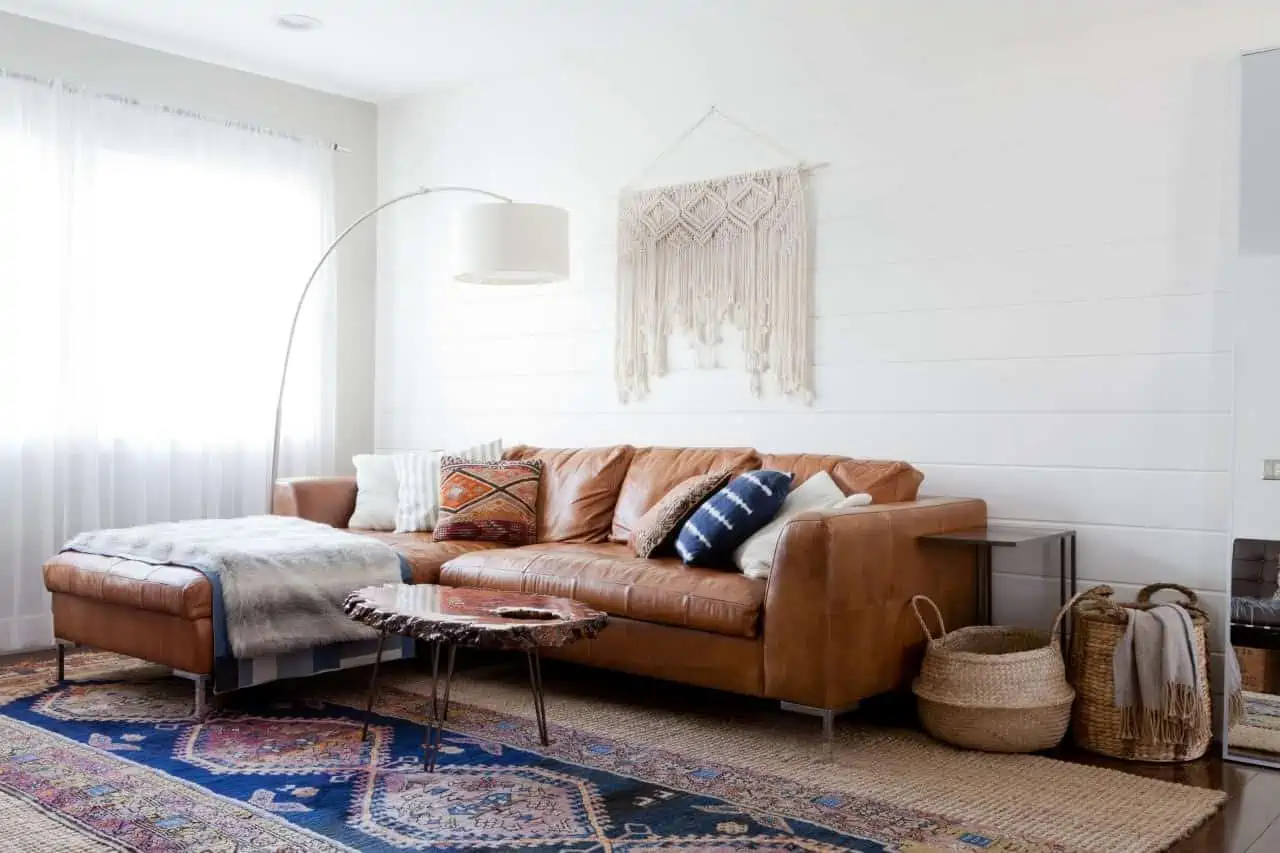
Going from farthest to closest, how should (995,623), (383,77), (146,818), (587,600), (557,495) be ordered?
(383,77)
(557,495)
(995,623)
(587,600)
(146,818)

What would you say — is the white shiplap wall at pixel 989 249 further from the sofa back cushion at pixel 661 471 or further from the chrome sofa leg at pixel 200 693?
the chrome sofa leg at pixel 200 693

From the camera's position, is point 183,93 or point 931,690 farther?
point 183,93

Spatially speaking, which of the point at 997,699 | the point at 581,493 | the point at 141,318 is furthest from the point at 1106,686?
the point at 141,318

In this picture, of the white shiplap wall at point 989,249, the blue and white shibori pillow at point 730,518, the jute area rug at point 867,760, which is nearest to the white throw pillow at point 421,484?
the white shiplap wall at point 989,249

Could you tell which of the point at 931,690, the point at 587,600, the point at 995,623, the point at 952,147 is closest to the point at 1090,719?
the point at 931,690

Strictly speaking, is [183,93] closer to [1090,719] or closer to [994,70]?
[994,70]

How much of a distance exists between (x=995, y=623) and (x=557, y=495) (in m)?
1.70

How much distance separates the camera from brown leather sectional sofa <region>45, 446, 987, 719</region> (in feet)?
10.6

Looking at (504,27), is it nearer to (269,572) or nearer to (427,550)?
(427,550)

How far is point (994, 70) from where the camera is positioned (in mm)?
4047

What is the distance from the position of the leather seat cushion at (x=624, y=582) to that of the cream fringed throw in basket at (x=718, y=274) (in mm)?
957

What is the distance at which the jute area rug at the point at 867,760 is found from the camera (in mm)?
2727

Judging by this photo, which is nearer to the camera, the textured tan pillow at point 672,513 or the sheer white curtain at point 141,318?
the textured tan pillow at point 672,513

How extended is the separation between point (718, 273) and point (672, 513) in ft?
4.01
